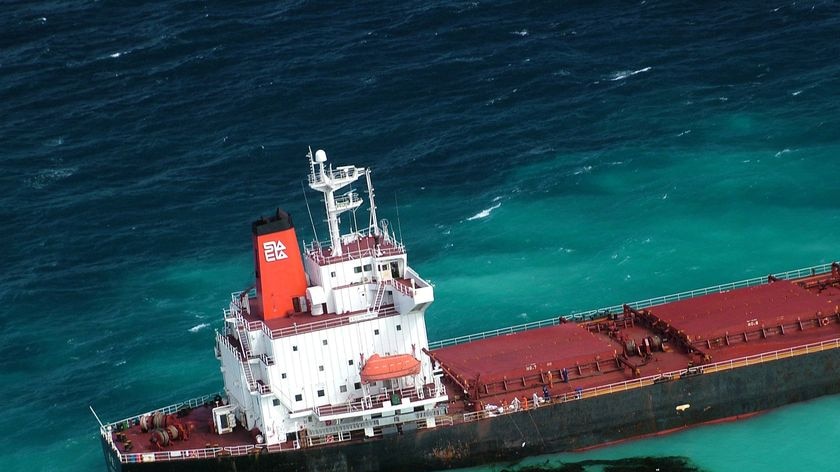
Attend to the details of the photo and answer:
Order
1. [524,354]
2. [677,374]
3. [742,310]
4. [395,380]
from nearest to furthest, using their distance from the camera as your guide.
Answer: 1. [395,380]
2. [677,374]
3. [524,354]
4. [742,310]

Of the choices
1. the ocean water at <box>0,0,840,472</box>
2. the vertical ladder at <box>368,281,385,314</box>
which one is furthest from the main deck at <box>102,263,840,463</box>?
the vertical ladder at <box>368,281,385,314</box>

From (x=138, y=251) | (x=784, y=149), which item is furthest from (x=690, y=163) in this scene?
(x=138, y=251)

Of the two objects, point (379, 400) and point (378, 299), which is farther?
point (378, 299)


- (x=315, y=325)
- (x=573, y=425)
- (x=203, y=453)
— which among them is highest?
(x=315, y=325)

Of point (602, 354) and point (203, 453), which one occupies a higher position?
point (602, 354)

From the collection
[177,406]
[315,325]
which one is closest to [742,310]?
[315,325]

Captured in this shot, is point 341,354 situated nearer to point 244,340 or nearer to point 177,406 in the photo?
point 244,340

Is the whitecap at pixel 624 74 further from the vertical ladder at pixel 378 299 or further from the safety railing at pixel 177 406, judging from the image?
the vertical ladder at pixel 378 299
